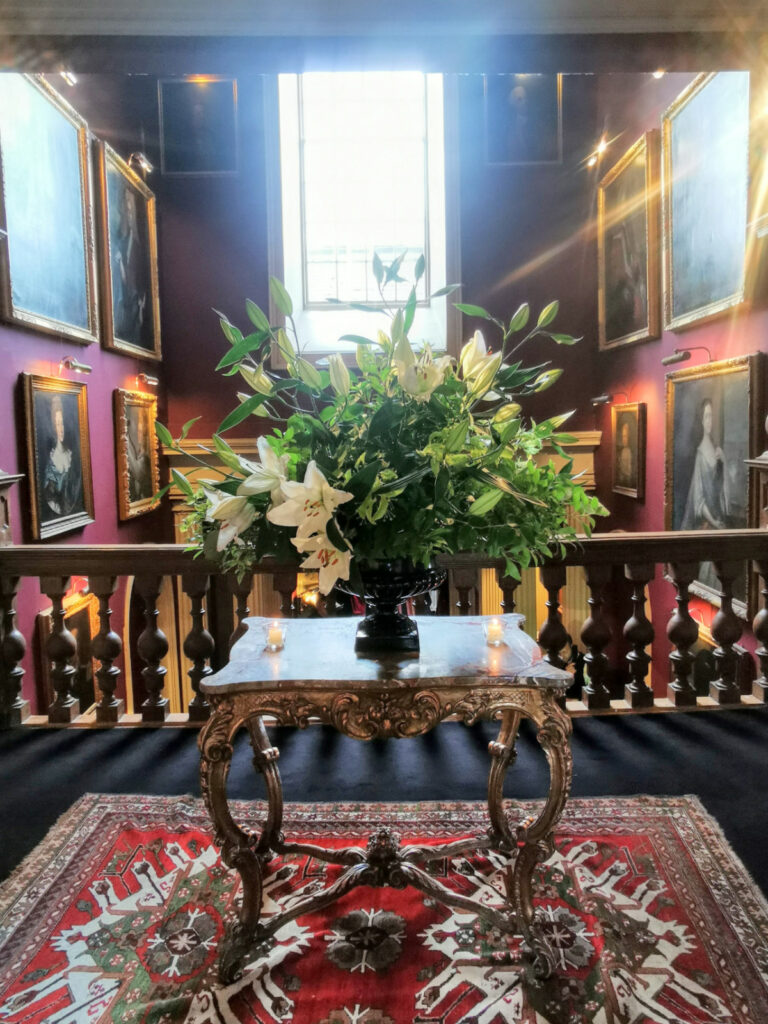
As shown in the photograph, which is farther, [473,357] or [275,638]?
[275,638]

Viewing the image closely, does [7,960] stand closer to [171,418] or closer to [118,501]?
[118,501]

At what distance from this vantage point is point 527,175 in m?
8.64

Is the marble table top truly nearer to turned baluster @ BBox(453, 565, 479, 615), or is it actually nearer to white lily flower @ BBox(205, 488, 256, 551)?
white lily flower @ BBox(205, 488, 256, 551)

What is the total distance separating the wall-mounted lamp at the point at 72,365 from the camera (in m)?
5.87

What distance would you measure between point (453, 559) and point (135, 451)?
539 cm

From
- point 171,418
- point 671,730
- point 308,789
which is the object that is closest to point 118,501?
point 171,418

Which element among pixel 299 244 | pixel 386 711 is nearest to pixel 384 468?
pixel 386 711

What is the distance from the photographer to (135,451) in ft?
24.7

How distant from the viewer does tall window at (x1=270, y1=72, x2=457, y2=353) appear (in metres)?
8.98

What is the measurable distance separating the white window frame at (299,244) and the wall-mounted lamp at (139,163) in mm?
1415

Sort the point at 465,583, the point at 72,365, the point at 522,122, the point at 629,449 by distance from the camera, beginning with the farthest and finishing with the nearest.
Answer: the point at 522,122 → the point at 629,449 → the point at 72,365 → the point at 465,583

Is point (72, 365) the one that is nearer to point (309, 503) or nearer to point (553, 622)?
point (553, 622)

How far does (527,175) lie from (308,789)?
8.04m

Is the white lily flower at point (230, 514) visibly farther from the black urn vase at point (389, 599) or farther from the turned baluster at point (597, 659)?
the turned baluster at point (597, 659)
